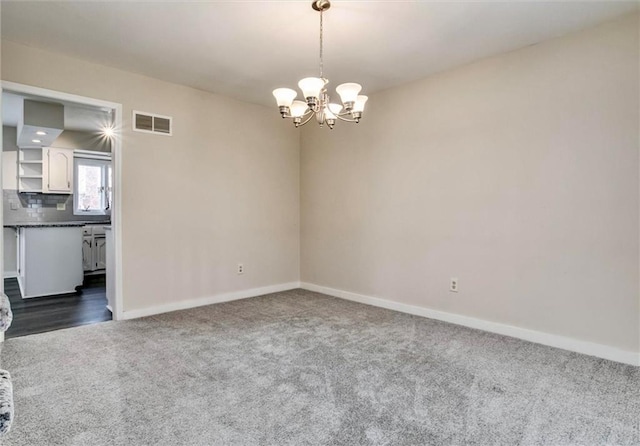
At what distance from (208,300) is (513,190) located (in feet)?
11.1

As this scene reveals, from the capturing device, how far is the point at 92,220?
684cm

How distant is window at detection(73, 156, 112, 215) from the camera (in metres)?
6.74

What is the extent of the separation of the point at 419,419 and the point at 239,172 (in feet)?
11.5

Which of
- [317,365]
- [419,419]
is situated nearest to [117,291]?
[317,365]

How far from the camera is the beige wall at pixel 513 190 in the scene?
2.63 meters

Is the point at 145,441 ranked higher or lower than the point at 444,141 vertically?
lower

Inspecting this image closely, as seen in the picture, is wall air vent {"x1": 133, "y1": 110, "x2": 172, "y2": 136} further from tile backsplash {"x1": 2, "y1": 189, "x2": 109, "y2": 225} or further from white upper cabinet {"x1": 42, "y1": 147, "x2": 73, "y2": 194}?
tile backsplash {"x1": 2, "y1": 189, "x2": 109, "y2": 225}

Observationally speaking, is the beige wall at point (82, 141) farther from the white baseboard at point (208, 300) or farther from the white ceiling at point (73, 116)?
the white baseboard at point (208, 300)

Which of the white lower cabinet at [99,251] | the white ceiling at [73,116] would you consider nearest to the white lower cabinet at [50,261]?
the white lower cabinet at [99,251]

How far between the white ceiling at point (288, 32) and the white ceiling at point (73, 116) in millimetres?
1836

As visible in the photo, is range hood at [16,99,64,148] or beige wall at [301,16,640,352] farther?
range hood at [16,99,64,148]

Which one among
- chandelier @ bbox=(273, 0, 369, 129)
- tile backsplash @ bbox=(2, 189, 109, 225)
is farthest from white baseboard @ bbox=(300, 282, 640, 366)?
tile backsplash @ bbox=(2, 189, 109, 225)

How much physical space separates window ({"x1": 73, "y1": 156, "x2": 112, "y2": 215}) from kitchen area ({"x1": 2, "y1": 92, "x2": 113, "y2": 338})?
16mm

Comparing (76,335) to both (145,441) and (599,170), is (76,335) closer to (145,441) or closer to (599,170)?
(145,441)
